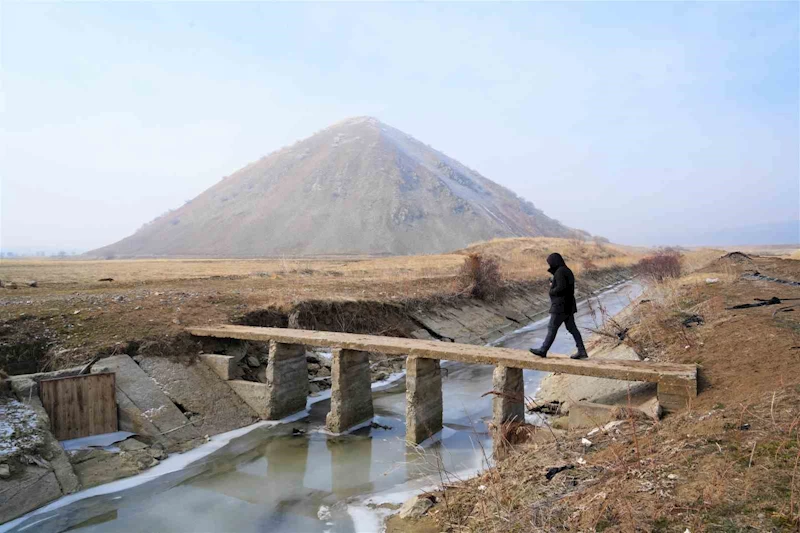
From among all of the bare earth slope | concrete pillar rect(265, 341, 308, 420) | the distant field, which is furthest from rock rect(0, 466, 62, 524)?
the bare earth slope

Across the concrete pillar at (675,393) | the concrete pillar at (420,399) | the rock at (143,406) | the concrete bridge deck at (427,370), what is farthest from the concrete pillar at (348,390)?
the concrete pillar at (675,393)

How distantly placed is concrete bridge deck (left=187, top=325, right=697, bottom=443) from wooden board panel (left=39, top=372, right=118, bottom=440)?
10.8 feet

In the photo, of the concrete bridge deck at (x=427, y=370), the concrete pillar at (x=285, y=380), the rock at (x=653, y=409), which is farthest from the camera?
the concrete pillar at (x=285, y=380)

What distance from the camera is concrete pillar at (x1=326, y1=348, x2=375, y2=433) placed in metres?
12.6

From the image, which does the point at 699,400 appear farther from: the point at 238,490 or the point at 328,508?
the point at 238,490

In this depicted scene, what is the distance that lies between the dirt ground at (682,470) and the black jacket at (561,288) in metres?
2.32

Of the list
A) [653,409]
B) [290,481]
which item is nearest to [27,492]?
[290,481]

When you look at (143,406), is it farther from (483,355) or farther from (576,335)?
(576,335)

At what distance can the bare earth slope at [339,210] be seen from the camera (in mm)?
105625

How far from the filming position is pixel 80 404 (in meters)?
11.2

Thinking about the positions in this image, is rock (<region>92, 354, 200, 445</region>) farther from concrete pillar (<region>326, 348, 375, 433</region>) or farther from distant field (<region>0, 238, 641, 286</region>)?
distant field (<region>0, 238, 641, 286</region>)

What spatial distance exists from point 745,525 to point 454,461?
6.68 metres

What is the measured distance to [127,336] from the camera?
44.6 ft

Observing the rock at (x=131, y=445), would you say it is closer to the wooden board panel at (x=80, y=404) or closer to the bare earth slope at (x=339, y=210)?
the wooden board panel at (x=80, y=404)
